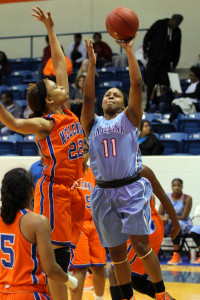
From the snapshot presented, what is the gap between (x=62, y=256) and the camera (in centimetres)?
409

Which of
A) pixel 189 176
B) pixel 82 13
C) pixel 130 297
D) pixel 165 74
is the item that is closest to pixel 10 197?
pixel 130 297

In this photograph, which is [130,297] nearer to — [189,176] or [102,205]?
[102,205]

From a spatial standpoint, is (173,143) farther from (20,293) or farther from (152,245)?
(20,293)

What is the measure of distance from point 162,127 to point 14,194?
25.9 feet

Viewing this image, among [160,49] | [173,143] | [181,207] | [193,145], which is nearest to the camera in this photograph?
[181,207]

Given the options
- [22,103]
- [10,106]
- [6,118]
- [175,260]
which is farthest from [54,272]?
[22,103]

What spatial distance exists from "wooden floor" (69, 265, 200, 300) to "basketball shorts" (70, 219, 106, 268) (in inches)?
37.1

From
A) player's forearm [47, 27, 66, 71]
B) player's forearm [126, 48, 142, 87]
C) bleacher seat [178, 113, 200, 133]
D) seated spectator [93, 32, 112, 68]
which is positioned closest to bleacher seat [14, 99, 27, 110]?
seated spectator [93, 32, 112, 68]

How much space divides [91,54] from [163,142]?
19.2ft

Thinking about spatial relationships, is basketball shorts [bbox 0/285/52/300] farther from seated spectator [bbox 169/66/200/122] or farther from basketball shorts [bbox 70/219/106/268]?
seated spectator [bbox 169/66/200/122]

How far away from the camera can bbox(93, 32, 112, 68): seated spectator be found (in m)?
14.1

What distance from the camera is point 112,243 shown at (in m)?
4.29

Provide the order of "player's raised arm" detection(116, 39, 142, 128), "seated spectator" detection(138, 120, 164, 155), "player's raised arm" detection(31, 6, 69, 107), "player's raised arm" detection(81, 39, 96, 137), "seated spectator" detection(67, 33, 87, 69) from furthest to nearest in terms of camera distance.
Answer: "seated spectator" detection(67, 33, 87, 69) → "seated spectator" detection(138, 120, 164, 155) → "player's raised arm" detection(31, 6, 69, 107) → "player's raised arm" detection(81, 39, 96, 137) → "player's raised arm" detection(116, 39, 142, 128)

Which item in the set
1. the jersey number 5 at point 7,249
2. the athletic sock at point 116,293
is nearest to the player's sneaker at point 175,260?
the athletic sock at point 116,293
